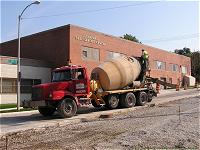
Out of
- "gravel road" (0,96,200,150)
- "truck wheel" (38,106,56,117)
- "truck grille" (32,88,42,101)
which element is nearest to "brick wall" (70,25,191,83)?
"truck wheel" (38,106,56,117)

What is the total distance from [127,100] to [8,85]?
17192 mm

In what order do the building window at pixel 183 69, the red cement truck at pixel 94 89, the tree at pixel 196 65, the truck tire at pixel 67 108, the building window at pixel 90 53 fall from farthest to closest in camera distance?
the tree at pixel 196 65 < the building window at pixel 183 69 < the building window at pixel 90 53 < the red cement truck at pixel 94 89 < the truck tire at pixel 67 108

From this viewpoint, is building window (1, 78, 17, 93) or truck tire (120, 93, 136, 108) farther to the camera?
building window (1, 78, 17, 93)

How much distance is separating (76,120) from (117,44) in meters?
32.8

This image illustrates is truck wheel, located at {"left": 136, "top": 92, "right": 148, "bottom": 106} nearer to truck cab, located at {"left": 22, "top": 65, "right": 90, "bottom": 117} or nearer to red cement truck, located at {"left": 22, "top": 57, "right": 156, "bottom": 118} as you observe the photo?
red cement truck, located at {"left": 22, "top": 57, "right": 156, "bottom": 118}

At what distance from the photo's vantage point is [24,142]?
13078 millimetres

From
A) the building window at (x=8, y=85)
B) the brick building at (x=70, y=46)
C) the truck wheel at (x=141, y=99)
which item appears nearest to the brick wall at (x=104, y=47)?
the brick building at (x=70, y=46)

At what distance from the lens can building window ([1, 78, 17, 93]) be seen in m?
37.8

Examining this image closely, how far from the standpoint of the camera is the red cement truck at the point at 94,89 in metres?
21.2

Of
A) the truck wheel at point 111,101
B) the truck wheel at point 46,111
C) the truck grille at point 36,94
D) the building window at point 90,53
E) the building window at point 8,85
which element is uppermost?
the building window at point 90,53

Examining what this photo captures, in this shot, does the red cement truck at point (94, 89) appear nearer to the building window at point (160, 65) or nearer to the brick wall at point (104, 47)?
the brick wall at point (104, 47)

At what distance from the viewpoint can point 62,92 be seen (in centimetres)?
2130

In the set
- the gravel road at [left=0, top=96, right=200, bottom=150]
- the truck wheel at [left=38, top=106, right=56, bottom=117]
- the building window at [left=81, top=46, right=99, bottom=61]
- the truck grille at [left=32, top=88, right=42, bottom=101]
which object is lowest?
the gravel road at [left=0, top=96, right=200, bottom=150]

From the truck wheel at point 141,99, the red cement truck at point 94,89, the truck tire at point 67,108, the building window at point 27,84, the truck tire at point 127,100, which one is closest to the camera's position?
the truck tire at point 67,108
